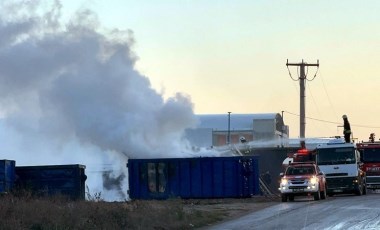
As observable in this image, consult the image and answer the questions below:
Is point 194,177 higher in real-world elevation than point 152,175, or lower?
lower

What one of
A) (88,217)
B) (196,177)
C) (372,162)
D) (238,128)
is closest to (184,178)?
(196,177)

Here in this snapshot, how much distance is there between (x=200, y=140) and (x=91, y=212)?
73721 mm

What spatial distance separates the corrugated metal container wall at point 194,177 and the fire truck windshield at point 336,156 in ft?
14.1

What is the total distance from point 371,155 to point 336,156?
658 centimetres

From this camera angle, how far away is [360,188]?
4428cm

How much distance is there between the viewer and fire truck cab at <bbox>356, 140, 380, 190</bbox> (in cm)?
4942

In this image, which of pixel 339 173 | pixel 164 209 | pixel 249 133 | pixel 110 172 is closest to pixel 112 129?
pixel 110 172

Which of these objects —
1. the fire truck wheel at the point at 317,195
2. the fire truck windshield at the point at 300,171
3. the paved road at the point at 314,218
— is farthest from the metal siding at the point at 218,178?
the paved road at the point at 314,218

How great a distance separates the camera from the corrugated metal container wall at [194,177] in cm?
4162


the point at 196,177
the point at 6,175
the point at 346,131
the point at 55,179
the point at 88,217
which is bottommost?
the point at 88,217

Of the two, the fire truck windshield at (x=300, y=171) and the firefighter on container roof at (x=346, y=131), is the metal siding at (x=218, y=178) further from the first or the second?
the firefighter on container roof at (x=346, y=131)

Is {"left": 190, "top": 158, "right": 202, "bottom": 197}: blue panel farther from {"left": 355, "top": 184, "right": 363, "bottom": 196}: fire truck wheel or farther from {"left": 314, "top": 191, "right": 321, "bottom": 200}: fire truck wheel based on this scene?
{"left": 355, "top": 184, "right": 363, "bottom": 196}: fire truck wheel

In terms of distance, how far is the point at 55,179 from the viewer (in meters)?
36.0

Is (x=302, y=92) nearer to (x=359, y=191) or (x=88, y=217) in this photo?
(x=359, y=191)
